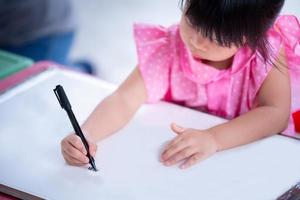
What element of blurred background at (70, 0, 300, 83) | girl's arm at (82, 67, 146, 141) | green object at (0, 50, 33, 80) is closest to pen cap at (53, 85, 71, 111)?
girl's arm at (82, 67, 146, 141)

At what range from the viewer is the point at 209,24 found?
0.68 meters

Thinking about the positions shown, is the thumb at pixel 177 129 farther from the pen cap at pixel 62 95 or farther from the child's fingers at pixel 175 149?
the pen cap at pixel 62 95

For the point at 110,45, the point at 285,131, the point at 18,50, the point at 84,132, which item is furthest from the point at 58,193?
the point at 110,45

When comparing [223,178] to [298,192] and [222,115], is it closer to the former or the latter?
[298,192]

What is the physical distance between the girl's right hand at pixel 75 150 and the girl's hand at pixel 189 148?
0.10m

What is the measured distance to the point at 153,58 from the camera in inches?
34.0

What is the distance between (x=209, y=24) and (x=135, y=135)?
207 millimetres

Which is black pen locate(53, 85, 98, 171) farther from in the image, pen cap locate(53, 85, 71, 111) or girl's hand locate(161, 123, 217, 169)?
girl's hand locate(161, 123, 217, 169)

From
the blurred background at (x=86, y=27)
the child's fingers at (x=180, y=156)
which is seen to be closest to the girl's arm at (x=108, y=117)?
the child's fingers at (x=180, y=156)

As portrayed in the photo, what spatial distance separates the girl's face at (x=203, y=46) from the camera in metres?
0.73

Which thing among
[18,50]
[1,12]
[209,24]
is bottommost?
[18,50]

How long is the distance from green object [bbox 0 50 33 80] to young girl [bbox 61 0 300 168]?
0.28 meters

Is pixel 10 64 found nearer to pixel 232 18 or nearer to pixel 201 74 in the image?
pixel 201 74

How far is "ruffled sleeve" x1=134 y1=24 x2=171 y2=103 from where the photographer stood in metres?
0.86
